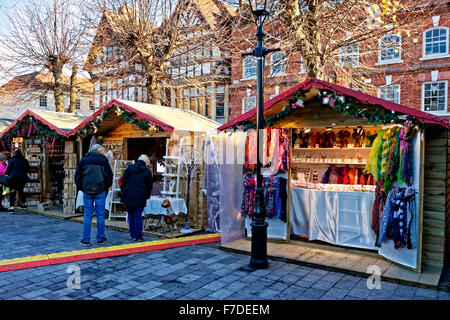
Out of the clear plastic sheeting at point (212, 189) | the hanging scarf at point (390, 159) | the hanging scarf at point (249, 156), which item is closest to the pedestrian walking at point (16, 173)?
the clear plastic sheeting at point (212, 189)

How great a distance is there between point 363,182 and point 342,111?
9.35 ft

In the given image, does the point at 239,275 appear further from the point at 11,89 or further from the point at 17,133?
the point at 11,89

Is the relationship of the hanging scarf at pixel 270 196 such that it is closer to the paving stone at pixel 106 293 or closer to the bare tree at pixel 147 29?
the paving stone at pixel 106 293

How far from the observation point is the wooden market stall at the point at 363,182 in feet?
17.9

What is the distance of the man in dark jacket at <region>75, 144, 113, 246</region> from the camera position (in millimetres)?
6969

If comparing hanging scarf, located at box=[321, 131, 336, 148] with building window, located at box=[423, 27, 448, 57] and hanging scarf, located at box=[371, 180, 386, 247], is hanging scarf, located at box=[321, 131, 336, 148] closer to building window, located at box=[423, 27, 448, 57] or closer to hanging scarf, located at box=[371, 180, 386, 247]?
hanging scarf, located at box=[371, 180, 386, 247]

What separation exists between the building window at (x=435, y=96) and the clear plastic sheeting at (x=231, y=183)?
13754 mm

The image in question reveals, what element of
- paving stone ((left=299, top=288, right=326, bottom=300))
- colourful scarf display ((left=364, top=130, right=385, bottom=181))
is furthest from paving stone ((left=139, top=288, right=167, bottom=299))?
colourful scarf display ((left=364, top=130, right=385, bottom=181))

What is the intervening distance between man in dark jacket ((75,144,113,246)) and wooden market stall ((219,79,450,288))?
8.19 ft

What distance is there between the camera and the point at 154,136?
971cm

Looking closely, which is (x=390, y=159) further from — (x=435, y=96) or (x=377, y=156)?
(x=435, y=96)

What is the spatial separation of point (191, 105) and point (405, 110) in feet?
71.3

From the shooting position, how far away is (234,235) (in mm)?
7414
